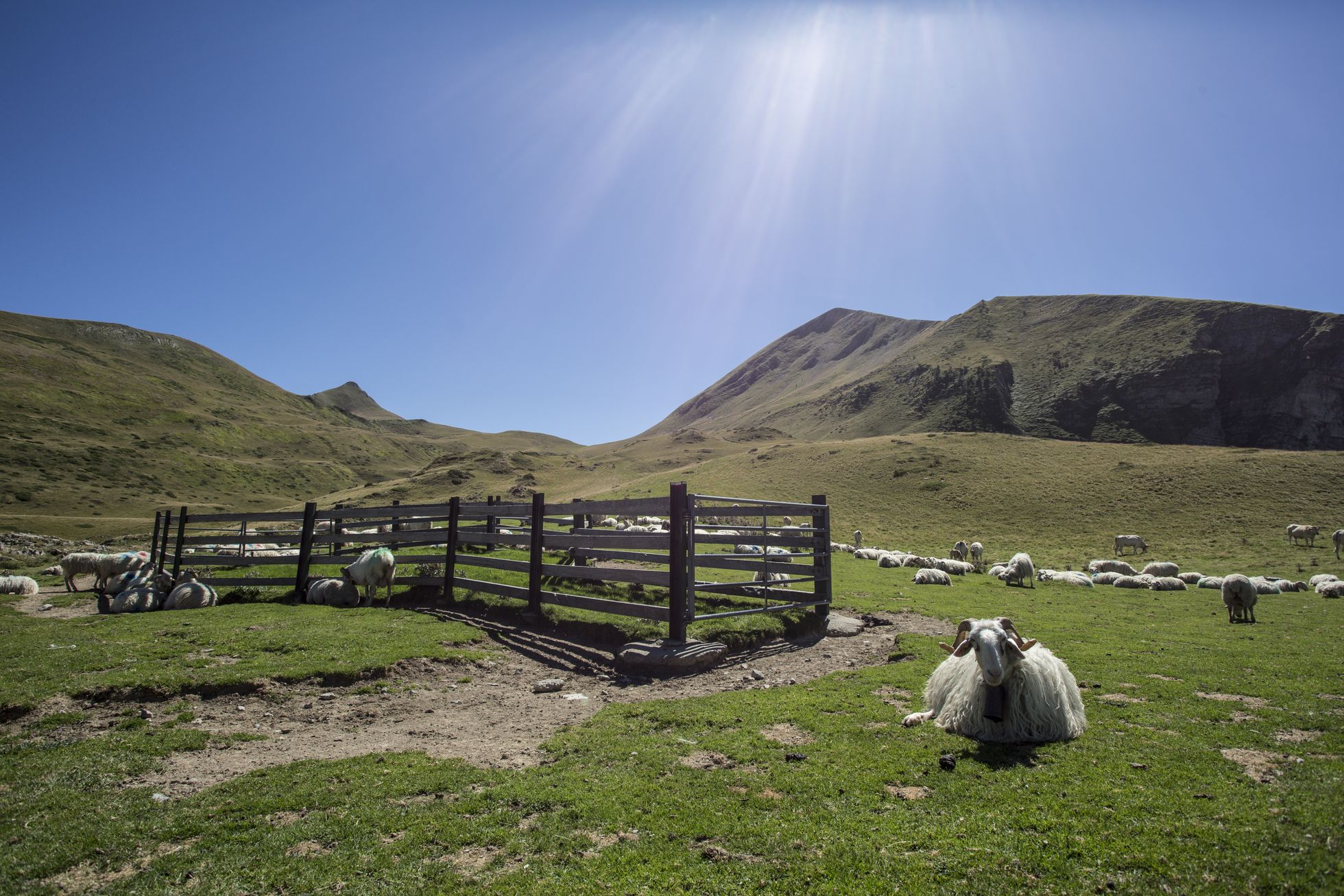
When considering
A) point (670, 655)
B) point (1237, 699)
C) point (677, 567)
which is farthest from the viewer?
point (677, 567)

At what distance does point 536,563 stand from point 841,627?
6.30 meters

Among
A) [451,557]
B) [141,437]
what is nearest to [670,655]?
[451,557]

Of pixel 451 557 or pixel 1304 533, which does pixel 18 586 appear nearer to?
pixel 451 557

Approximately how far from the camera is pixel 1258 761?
4785 mm

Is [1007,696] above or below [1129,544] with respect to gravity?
above

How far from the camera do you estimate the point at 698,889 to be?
3.25 meters

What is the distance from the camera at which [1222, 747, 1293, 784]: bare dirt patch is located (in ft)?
14.7

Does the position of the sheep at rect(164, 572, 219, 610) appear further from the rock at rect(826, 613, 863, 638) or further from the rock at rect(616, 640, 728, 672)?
the rock at rect(826, 613, 863, 638)

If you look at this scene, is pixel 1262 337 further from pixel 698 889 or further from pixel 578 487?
pixel 698 889

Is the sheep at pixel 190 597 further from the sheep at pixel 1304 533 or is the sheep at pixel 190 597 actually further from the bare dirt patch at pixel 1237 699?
the sheep at pixel 1304 533

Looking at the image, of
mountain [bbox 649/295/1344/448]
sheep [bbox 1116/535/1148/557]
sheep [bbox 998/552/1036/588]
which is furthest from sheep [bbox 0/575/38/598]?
mountain [bbox 649/295/1344/448]

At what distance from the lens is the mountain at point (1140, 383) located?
100312 millimetres

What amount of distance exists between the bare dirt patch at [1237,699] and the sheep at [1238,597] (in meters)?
8.68

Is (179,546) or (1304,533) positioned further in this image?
(1304,533)
